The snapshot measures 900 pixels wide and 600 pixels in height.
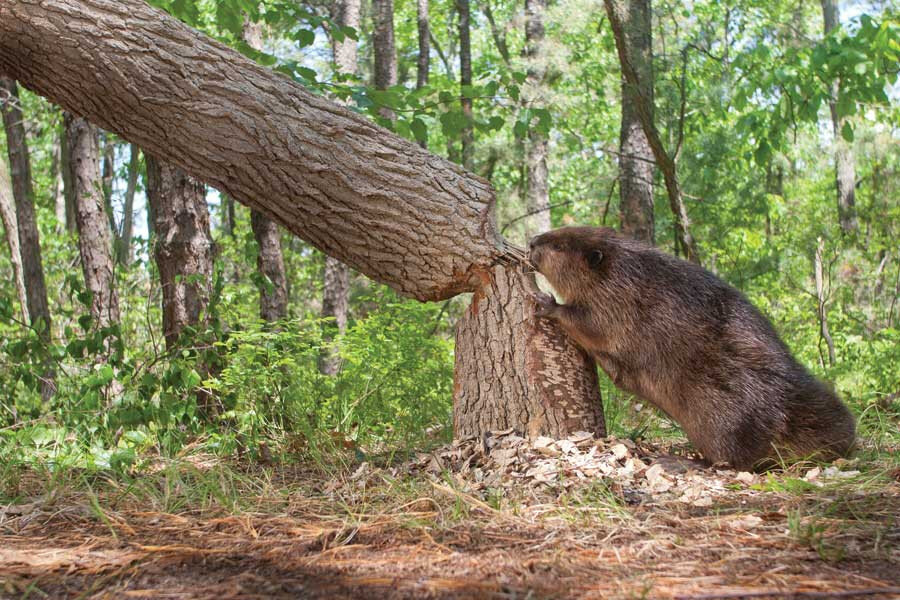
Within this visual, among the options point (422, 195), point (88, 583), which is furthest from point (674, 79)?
point (88, 583)

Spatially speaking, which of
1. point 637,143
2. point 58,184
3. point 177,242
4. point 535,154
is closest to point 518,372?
point 177,242

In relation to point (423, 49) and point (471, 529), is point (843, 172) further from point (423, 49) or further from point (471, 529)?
point (471, 529)

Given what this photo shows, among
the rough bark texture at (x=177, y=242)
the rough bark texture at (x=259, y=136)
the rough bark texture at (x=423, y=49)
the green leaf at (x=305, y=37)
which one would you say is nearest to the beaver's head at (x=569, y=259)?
the rough bark texture at (x=259, y=136)

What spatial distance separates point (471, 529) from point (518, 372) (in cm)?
127

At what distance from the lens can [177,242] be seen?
532 centimetres

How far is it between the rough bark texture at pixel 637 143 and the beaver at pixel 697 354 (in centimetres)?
228

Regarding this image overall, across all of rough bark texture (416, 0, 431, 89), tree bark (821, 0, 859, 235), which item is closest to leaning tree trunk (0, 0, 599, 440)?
tree bark (821, 0, 859, 235)

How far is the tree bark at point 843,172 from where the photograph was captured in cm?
1300

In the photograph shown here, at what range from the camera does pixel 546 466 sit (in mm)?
3402

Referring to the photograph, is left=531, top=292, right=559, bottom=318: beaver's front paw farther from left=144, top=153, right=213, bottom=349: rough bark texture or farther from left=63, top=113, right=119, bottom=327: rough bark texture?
left=63, top=113, right=119, bottom=327: rough bark texture

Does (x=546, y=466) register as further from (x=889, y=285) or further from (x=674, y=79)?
(x=889, y=285)

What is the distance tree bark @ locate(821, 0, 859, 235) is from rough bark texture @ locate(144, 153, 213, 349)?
8.48 meters

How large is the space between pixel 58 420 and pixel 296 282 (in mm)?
11272

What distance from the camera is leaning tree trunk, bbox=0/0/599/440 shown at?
3523 millimetres
